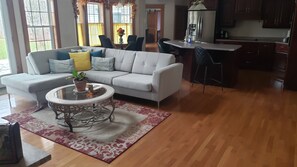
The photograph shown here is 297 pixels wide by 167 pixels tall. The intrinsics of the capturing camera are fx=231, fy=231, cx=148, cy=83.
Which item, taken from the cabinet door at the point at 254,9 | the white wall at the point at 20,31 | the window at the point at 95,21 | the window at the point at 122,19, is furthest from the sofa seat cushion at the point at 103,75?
the cabinet door at the point at 254,9

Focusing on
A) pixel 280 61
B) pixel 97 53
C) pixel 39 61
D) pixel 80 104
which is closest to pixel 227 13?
pixel 280 61

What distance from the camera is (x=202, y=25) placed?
7.18 m

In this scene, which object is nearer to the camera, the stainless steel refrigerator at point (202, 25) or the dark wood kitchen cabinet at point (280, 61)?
the dark wood kitchen cabinet at point (280, 61)

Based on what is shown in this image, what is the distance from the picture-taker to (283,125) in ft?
10.9

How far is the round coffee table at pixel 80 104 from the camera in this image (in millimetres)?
2957

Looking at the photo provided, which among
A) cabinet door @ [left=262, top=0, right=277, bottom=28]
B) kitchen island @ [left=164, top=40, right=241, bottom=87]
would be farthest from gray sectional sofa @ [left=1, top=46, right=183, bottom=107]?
cabinet door @ [left=262, top=0, right=277, bottom=28]

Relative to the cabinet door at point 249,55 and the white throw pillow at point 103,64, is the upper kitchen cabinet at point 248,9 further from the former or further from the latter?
the white throw pillow at point 103,64

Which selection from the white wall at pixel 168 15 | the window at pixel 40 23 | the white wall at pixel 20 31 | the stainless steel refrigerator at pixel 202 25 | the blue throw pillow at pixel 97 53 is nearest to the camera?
the blue throw pillow at pixel 97 53

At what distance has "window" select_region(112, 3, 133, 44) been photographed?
826 cm

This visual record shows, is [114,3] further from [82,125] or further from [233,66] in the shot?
[82,125]

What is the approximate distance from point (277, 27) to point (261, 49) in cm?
82

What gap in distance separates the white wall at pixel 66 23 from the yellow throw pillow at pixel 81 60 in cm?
188

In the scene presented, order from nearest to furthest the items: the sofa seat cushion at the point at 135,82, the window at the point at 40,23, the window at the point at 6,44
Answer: the sofa seat cushion at the point at 135,82
the window at the point at 6,44
the window at the point at 40,23

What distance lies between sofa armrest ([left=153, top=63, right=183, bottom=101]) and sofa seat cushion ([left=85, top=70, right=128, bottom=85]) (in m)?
0.95
